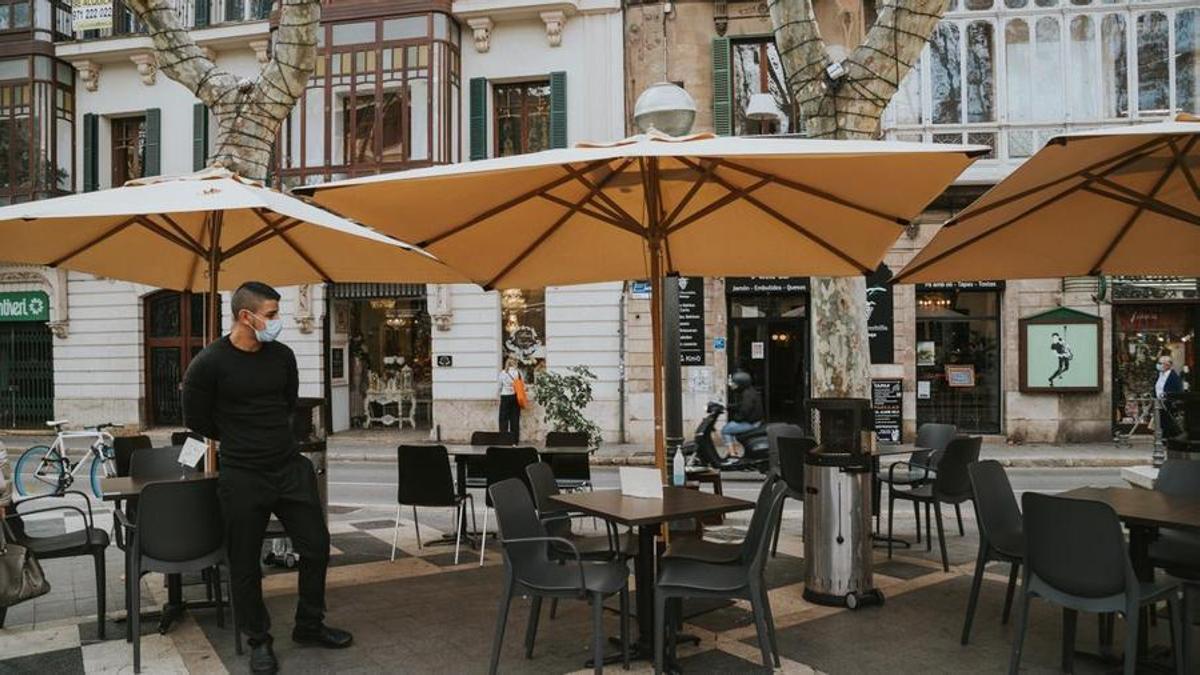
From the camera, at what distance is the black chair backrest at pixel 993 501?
5.37m

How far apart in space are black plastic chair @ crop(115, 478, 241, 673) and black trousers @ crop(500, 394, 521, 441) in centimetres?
1136

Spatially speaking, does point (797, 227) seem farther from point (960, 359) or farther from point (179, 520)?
point (960, 359)

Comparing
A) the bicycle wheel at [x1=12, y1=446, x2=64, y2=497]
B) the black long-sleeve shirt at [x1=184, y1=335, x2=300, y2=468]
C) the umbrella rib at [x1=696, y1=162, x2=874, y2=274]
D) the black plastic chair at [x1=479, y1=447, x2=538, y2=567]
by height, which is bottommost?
the bicycle wheel at [x1=12, y1=446, x2=64, y2=497]

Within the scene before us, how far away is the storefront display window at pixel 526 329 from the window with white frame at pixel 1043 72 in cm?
804

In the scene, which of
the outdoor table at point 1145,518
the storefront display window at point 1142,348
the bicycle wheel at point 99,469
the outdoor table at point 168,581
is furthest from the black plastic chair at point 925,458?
the storefront display window at point 1142,348

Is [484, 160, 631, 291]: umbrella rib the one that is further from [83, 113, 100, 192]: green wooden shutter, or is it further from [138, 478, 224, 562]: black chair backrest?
[83, 113, 100, 192]: green wooden shutter

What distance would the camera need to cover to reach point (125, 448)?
7.54 metres

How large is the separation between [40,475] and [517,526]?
1090cm

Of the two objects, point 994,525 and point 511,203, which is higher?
point 511,203

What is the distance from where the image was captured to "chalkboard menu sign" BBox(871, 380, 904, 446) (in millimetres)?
17469

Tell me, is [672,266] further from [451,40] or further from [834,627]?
[451,40]

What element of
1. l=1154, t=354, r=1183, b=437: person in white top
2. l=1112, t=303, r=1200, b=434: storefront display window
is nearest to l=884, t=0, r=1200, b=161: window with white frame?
l=1112, t=303, r=1200, b=434: storefront display window

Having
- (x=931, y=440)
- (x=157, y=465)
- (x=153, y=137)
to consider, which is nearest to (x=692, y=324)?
(x=931, y=440)

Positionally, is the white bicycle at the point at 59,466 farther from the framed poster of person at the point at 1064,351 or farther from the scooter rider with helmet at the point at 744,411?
the framed poster of person at the point at 1064,351
